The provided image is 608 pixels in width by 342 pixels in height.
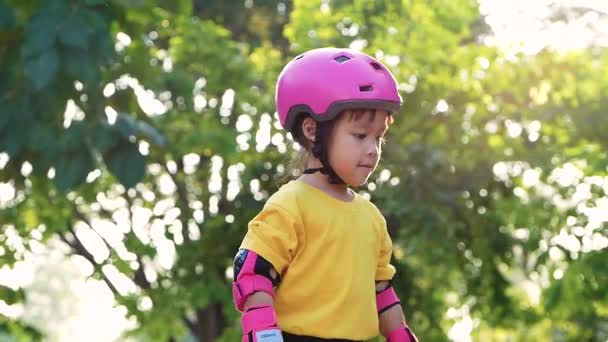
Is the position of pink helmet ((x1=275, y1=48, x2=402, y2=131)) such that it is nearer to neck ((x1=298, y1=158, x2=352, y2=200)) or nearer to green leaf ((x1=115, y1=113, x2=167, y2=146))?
neck ((x1=298, y1=158, x2=352, y2=200))

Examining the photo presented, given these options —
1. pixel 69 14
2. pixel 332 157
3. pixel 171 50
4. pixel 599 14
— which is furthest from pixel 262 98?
pixel 332 157

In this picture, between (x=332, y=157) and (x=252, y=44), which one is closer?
(x=332, y=157)

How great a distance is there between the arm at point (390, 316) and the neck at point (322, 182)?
0.41 meters

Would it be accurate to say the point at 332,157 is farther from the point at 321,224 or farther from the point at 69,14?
the point at 69,14

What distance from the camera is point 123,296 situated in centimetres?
1357

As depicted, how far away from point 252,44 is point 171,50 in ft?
8.79

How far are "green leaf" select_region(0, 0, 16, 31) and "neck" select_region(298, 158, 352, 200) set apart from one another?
11.8ft

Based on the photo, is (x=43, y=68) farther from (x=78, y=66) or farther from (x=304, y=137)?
(x=304, y=137)

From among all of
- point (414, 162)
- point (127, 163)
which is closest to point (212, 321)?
point (414, 162)

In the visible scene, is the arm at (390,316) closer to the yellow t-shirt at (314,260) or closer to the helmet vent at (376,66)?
the yellow t-shirt at (314,260)

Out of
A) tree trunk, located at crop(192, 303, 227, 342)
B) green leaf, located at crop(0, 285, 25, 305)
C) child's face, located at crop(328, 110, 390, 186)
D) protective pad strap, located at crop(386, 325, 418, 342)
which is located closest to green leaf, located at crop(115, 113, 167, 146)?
green leaf, located at crop(0, 285, 25, 305)

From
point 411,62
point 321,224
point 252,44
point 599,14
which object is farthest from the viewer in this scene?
point 252,44

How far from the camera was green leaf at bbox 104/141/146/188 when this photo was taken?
7.82 m

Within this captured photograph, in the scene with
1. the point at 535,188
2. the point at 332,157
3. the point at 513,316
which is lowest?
the point at 513,316
